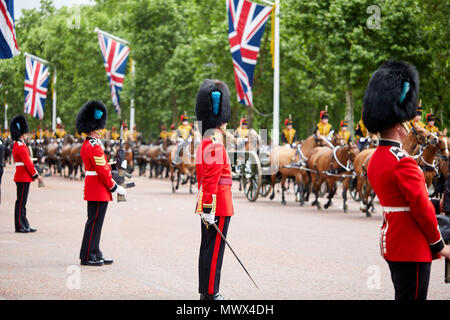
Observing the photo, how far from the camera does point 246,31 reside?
21.6 meters

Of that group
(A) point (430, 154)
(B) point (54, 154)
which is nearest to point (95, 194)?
(A) point (430, 154)

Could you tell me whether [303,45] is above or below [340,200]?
above

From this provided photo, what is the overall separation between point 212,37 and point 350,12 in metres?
15.9

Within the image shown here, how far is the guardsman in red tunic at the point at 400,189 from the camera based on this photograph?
432 cm

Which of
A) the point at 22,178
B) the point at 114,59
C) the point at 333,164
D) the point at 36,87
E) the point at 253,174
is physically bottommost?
the point at 253,174

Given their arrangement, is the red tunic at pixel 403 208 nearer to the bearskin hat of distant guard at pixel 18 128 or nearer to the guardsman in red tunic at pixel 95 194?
the guardsman in red tunic at pixel 95 194

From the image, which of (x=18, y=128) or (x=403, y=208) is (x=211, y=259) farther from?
(x=18, y=128)

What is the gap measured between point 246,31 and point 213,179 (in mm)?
15956

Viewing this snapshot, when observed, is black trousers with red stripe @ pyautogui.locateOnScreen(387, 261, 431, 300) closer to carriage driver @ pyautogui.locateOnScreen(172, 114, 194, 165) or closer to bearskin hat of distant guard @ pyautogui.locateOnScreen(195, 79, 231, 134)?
bearskin hat of distant guard @ pyautogui.locateOnScreen(195, 79, 231, 134)

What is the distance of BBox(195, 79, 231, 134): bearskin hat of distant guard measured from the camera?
6.48 m

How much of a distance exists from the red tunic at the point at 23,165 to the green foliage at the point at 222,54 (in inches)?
512
